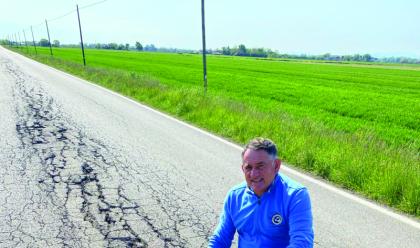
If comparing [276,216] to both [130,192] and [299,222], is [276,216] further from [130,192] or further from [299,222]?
[130,192]

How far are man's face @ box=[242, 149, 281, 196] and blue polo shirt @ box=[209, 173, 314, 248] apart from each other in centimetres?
8

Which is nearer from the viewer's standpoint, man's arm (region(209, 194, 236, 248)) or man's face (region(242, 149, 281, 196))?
man's face (region(242, 149, 281, 196))

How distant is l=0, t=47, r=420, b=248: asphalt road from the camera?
4.28 metres

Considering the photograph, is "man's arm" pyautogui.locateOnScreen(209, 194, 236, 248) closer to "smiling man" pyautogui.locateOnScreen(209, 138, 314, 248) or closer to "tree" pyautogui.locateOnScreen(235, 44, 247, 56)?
"smiling man" pyautogui.locateOnScreen(209, 138, 314, 248)

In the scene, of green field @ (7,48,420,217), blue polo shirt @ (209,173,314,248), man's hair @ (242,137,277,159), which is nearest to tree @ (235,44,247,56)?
green field @ (7,48,420,217)

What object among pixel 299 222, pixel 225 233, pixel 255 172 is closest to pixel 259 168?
pixel 255 172

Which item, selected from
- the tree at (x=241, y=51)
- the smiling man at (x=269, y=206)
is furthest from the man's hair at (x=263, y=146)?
the tree at (x=241, y=51)

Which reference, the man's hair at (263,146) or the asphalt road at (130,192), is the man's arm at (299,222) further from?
the asphalt road at (130,192)

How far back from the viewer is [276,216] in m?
2.50

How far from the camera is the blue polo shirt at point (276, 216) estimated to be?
2.45m

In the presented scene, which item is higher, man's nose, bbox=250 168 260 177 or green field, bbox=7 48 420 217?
man's nose, bbox=250 168 260 177

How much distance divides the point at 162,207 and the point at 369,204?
268cm

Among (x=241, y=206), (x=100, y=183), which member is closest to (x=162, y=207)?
(x=100, y=183)

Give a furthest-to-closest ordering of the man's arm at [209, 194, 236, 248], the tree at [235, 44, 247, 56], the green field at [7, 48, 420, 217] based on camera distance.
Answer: the tree at [235, 44, 247, 56]
the green field at [7, 48, 420, 217]
the man's arm at [209, 194, 236, 248]
